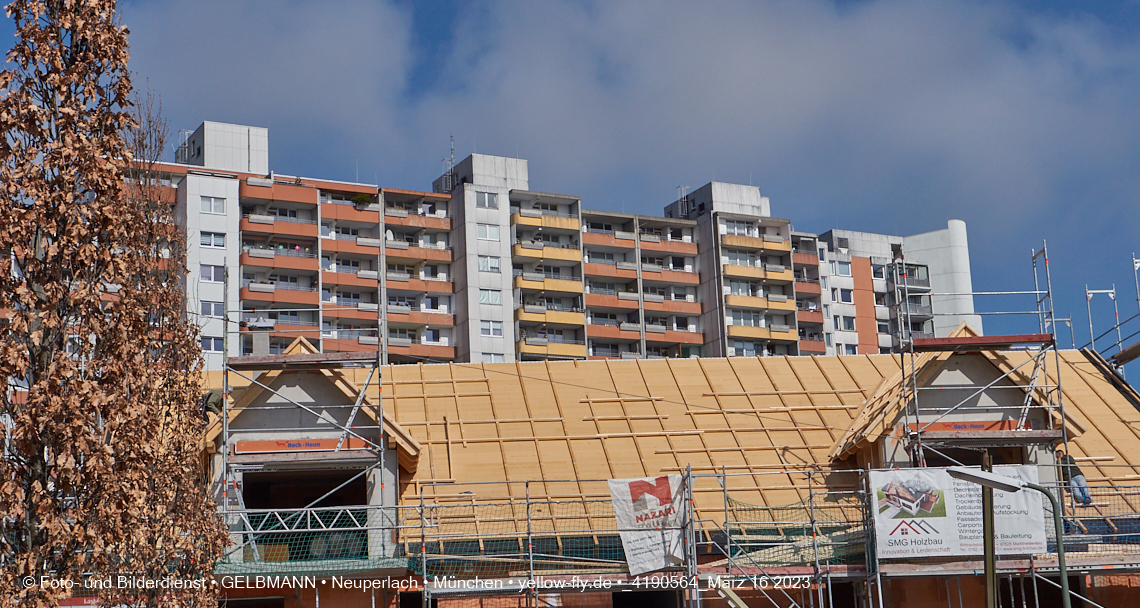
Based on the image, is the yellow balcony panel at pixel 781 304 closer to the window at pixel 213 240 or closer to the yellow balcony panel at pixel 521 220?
the yellow balcony panel at pixel 521 220

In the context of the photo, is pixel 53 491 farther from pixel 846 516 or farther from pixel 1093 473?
pixel 1093 473

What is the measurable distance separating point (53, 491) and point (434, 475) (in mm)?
13485

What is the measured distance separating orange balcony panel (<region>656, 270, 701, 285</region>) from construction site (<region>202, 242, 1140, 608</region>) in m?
58.8

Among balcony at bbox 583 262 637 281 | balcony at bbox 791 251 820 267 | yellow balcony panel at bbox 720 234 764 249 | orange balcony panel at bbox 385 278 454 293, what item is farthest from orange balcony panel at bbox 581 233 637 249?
balcony at bbox 791 251 820 267

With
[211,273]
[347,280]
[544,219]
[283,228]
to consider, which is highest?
[544,219]

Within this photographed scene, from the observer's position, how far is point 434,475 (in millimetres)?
26406

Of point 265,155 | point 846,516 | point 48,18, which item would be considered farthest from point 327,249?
point 48,18

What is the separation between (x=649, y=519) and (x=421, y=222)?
199 ft

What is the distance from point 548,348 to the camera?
82750mm

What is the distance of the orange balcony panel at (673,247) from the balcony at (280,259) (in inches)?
991

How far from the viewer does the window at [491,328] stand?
82.4 m

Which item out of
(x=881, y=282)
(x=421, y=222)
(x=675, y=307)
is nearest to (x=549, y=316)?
(x=421, y=222)

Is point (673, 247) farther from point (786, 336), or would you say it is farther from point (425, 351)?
point (425, 351)

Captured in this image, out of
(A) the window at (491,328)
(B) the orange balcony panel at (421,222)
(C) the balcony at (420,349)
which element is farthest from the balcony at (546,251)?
(C) the balcony at (420,349)
